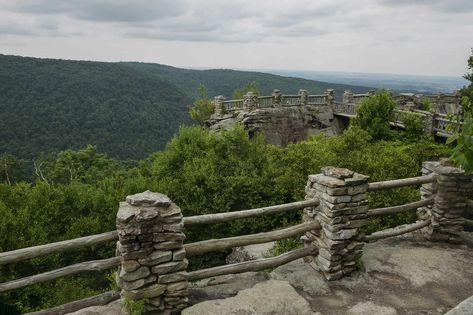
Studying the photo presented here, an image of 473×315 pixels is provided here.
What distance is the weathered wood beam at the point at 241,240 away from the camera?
219 inches

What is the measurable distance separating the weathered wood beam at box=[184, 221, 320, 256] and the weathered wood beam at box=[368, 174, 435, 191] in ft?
4.25

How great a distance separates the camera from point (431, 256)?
7.09m

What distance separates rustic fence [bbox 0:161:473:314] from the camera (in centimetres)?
486

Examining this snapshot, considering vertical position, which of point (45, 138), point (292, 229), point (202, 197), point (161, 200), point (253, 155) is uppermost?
point (161, 200)

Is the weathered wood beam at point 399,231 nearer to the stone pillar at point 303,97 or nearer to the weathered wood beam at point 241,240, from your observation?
the weathered wood beam at point 241,240

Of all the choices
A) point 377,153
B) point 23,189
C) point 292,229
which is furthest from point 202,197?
point 292,229

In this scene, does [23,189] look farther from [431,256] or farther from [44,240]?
[431,256]

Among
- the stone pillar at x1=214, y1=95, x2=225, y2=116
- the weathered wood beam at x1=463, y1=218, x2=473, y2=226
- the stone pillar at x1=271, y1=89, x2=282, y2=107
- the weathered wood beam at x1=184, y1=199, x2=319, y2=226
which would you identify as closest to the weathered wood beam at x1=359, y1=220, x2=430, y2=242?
the weathered wood beam at x1=463, y1=218, x2=473, y2=226

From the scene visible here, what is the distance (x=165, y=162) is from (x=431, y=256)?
1766 cm

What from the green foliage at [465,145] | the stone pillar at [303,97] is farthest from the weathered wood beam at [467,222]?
the stone pillar at [303,97]

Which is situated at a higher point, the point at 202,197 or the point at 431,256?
the point at 431,256

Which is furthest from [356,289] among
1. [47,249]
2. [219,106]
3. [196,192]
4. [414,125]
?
[219,106]

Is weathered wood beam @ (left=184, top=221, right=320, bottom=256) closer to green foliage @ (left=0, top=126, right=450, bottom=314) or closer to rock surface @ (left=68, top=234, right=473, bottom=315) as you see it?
rock surface @ (left=68, top=234, right=473, bottom=315)

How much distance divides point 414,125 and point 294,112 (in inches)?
411
